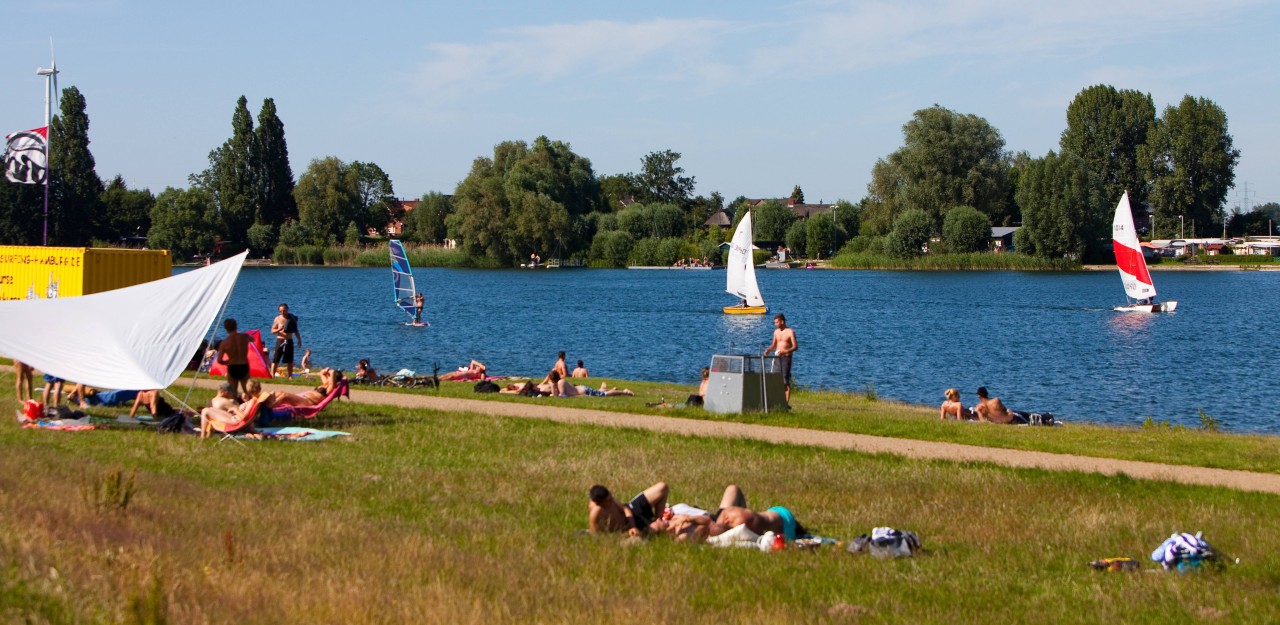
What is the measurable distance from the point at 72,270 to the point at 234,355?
10350 mm

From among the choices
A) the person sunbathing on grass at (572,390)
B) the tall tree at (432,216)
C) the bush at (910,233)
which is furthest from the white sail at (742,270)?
the tall tree at (432,216)

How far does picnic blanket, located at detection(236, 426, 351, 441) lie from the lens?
16172 mm

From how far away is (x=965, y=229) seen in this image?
366 ft

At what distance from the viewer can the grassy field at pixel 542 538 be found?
7.73 metres

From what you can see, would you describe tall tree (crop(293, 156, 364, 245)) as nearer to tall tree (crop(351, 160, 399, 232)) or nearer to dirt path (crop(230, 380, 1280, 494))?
tall tree (crop(351, 160, 399, 232))

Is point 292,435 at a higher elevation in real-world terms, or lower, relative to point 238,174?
lower

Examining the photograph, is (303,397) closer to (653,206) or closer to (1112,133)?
(1112,133)

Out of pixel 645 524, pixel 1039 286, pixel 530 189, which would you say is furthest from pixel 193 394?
pixel 530 189

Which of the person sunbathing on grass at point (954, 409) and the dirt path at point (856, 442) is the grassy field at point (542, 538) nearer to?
the dirt path at point (856, 442)

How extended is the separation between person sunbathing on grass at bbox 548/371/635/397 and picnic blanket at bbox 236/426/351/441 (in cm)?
750

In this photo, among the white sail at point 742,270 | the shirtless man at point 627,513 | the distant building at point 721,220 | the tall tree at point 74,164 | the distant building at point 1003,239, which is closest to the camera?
the shirtless man at point 627,513

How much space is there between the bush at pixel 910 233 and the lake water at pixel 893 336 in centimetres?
1184

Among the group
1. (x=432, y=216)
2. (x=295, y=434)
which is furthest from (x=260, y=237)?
(x=295, y=434)

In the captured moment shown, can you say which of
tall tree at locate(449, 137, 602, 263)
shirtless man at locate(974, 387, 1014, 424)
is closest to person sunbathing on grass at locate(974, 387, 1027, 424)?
shirtless man at locate(974, 387, 1014, 424)
